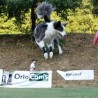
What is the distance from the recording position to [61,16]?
28.7 metres

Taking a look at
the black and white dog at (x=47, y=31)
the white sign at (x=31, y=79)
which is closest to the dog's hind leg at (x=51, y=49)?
the black and white dog at (x=47, y=31)

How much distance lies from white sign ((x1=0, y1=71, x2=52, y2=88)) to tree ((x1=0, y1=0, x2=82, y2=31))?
7.70 m

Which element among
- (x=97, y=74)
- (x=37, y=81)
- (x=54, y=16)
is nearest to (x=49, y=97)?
(x=37, y=81)

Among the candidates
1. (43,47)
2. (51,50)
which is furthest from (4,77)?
(51,50)

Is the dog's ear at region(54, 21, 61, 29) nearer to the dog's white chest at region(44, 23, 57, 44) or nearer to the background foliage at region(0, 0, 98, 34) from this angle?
the dog's white chest at region(44, 23, 57, 44)

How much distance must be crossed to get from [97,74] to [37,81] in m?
5.32

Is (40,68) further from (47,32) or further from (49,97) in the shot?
(49,97)

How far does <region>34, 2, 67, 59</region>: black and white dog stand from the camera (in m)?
24.6

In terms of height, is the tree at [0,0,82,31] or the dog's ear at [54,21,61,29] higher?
the tree at [0,0,82,31]

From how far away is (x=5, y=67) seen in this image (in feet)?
81.8

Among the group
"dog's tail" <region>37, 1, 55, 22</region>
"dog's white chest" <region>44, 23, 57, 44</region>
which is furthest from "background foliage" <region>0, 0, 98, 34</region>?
"dog's white chest" <region>44, 23, 57, 44</region>

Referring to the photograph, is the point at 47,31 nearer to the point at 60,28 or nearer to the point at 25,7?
the point at 60,28

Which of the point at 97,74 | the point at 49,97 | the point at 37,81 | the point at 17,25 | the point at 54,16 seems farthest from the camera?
the point at 54,16

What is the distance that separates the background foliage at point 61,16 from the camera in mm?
26953
